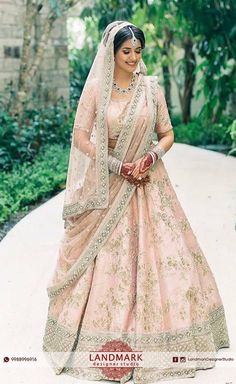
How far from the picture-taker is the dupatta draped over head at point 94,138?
293cm

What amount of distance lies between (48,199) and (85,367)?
455 centimetres

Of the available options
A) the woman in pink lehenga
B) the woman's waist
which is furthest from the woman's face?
the woman's waist

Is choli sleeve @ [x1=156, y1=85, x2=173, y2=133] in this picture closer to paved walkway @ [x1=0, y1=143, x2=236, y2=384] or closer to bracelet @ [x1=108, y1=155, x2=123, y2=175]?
bracelet @ [x1=108, y1=155, x2=123, y2=175]

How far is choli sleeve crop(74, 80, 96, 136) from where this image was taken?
9.69 ft

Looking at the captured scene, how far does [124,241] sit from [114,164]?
348 millimetres

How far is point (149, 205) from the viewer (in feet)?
9.87

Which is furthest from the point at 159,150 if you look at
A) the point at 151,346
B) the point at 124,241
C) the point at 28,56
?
the point at 28,56

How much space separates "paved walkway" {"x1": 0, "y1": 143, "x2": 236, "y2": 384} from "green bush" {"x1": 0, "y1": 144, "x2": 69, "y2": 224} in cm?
20

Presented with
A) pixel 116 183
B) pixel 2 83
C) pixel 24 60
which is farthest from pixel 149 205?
pixel 2 83

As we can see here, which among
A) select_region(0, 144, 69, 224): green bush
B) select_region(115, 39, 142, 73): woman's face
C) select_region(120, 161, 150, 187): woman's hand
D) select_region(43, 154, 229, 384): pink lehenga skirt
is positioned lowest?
select_region(0, 144, 69, 224): green bush

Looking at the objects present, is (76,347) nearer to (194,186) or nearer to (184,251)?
(184,251)

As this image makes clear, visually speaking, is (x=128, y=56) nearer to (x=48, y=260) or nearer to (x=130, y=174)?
(x=130, y=174)

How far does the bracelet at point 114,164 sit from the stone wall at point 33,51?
23.2 ft

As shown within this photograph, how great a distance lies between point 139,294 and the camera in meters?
2.89
